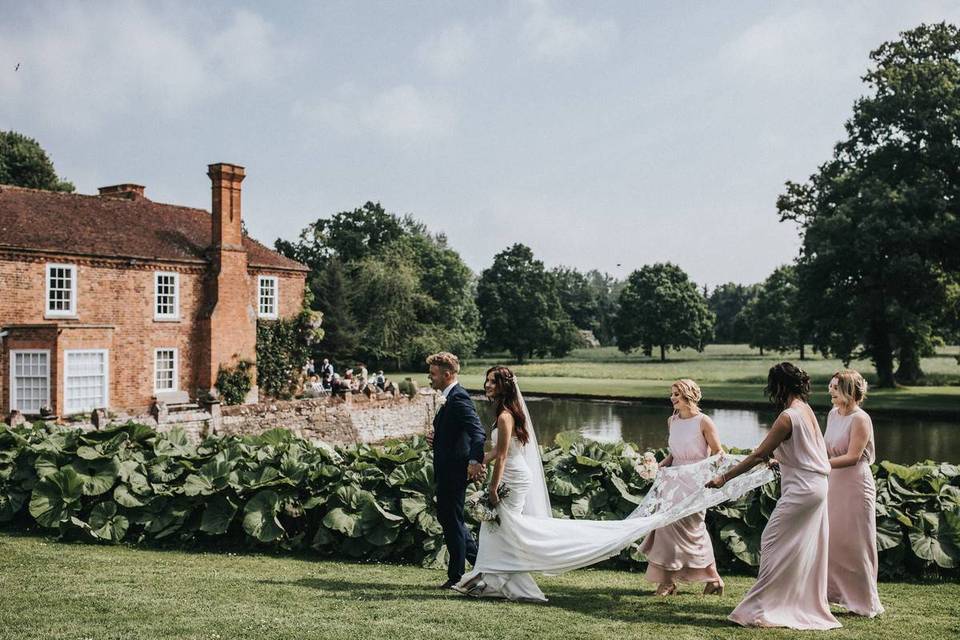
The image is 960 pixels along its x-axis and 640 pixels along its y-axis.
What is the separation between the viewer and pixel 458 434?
7168mm

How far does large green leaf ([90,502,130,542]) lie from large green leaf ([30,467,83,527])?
0.31 meters

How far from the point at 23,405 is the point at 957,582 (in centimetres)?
2678

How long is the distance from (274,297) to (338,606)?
29778 mm

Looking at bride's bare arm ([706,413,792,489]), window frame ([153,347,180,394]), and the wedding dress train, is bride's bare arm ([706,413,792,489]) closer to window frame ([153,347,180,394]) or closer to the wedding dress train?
the wedding dress train

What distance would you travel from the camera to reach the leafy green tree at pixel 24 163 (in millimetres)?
54031

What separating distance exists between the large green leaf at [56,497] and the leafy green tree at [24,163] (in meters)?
51.6

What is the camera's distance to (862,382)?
6.82m

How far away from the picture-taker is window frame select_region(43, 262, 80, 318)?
27.6 metres

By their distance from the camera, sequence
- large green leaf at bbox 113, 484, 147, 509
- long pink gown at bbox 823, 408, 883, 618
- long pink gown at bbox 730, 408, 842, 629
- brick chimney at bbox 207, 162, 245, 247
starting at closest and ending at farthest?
long pink gown at bbox 730, 408, 842, 629, long pink gown at bbox 823, 408, 883, 618, large green leaf at bbox 113, 484, 147, 509, brick chimney at bbox 207, 162, 245, 247

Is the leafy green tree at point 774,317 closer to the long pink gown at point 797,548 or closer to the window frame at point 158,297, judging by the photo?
the window frame at point 158,297

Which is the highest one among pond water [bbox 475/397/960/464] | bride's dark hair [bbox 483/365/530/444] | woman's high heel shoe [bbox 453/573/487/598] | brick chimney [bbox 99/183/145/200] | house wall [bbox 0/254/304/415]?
brick chimney [bbox 99/183/145/200]

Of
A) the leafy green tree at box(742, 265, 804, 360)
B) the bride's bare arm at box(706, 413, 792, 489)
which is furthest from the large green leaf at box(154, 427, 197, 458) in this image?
the leafy green tree at box(742, 265, 804, 360)

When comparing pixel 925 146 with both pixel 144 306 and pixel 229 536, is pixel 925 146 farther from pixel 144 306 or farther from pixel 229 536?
pixel 229 536

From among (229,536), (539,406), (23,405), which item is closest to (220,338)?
(23,405)
